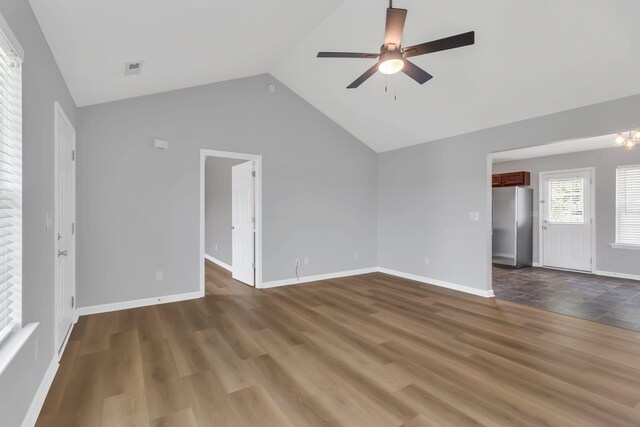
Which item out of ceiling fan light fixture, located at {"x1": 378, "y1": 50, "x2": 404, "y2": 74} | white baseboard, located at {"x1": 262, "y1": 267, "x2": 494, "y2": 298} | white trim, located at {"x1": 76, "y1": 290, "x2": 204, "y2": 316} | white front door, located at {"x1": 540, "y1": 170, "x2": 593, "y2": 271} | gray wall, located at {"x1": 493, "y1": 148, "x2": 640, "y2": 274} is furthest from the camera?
white front door, located at {"x1": 540, "y1": 170, "x2": 593, "y2": 271}

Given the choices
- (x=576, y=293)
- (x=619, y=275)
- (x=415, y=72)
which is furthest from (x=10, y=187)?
(x=619, y=275)

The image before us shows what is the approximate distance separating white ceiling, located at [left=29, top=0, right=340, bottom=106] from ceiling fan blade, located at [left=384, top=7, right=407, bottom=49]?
3.97ft

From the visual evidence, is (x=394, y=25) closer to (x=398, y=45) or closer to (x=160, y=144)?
(x=398, y=45)

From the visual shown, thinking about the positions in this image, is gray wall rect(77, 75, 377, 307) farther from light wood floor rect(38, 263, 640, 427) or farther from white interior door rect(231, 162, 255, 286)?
light wood floor rect(38, 263, 640, 427)

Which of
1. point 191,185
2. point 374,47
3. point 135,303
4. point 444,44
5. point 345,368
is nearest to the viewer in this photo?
point 444,44

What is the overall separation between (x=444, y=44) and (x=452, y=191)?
303cm

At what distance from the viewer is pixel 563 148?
6.11 meters

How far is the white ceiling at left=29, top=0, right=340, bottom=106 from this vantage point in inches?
81.4

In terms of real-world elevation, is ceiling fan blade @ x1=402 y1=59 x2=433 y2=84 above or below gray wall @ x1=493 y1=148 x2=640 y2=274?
above

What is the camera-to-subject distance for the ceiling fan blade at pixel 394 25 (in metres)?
2.09

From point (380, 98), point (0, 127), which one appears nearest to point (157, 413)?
point (0, 127)

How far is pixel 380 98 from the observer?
15.1 feet

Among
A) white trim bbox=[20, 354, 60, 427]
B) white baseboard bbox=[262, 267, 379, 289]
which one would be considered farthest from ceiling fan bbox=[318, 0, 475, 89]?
white baseboard bbox=[262, 267, 379, 289]

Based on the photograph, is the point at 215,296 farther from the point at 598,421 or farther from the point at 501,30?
the point at 501,30
